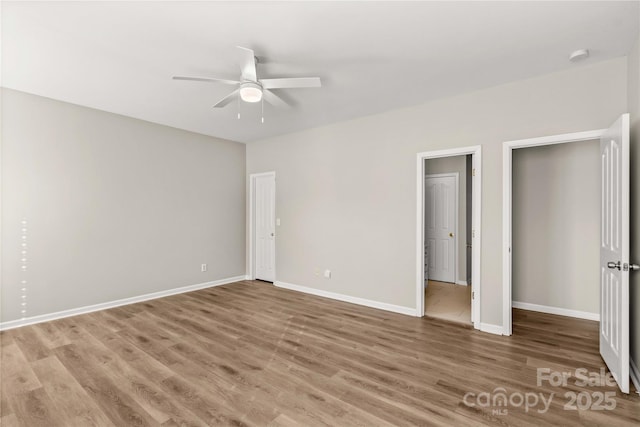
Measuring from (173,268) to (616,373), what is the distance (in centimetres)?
543

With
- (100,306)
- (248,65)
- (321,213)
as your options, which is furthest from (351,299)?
(100,306)

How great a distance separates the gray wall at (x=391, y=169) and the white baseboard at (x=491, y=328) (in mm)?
46

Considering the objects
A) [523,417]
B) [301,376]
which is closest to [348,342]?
[301,376]

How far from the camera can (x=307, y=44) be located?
252cm

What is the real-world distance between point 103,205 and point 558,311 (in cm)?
636

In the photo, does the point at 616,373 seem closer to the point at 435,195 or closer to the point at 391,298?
the point at 391,298

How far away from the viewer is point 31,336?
127 inches

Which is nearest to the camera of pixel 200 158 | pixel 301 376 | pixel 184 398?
pixel 184 398

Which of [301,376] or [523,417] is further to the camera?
[301,376]

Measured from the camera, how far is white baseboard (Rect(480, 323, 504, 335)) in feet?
10.8

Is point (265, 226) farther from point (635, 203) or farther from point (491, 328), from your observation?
point (635, 203)

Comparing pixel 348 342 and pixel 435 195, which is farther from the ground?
pixel 435 195

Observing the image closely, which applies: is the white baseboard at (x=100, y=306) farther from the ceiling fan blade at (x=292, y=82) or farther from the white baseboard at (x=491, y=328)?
the white baseboard at (x=491, y=328)

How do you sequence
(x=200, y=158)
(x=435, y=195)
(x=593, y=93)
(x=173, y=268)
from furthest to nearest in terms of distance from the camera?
1. (x=435, y=195)
2. (x=200, y=158)
3. (x=173, y=268)
4. (x=593, y=93)
